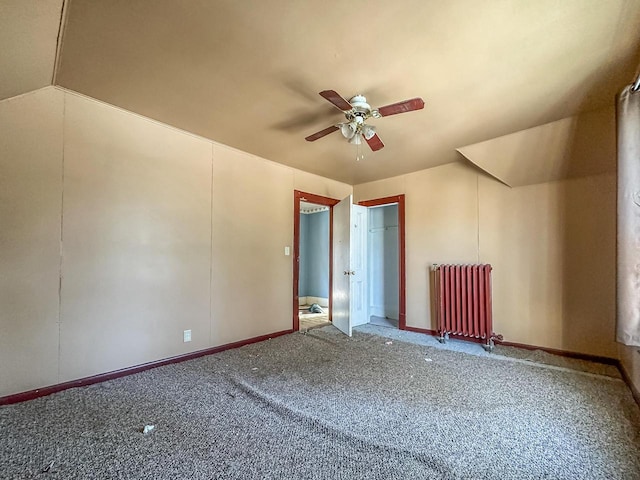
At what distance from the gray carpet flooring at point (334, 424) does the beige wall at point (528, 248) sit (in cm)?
63

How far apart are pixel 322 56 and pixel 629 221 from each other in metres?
2.33

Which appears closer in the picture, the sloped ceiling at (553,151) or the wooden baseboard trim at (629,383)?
the wooden baseboard trim at (629,383)

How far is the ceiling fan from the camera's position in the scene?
2.20m

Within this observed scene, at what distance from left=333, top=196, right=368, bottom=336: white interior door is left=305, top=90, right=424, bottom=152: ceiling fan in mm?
1817

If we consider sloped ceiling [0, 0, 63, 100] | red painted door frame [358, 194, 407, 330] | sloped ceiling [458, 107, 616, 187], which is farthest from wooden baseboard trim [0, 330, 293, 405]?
sloped ceiling [458, 107, 616, 187]

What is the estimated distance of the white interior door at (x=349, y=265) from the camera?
4656 millimetres

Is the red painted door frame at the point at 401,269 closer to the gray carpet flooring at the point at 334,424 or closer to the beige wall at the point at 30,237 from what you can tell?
the gray carpet flooring at the point at 334,424

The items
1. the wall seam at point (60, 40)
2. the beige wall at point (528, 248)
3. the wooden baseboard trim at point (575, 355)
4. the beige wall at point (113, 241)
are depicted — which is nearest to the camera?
the wall seam at point (60, 40)

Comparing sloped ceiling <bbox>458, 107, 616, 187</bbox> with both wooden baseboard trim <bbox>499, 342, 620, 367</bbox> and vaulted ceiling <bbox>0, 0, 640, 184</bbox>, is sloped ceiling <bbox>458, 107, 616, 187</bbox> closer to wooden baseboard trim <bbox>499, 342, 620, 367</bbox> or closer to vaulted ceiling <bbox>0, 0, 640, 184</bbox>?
vaulted ceiling <bbox>0, 0, 640, 184</bbox>

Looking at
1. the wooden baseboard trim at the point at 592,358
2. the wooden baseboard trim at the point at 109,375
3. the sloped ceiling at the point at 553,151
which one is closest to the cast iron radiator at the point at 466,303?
the wooden baseboard trim at the point at 592,358

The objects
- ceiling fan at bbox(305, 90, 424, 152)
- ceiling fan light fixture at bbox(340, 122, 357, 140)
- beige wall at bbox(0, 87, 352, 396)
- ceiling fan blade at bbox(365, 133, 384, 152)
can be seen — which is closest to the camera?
ceiling fan at bbox(305, 90, 424, 152)

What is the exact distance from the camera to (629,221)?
1.89 metres

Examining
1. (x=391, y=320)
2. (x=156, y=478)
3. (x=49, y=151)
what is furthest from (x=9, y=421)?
(x=391, y=320)

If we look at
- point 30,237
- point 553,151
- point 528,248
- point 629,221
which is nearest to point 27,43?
point 30,237
